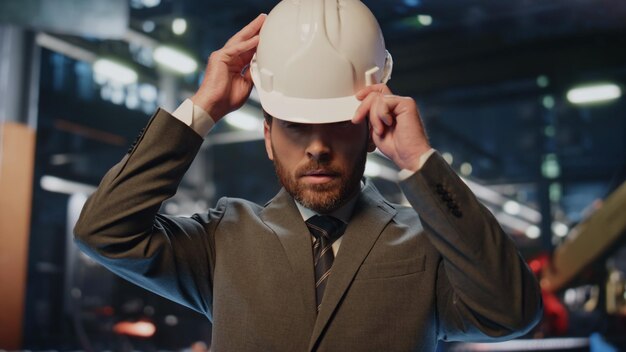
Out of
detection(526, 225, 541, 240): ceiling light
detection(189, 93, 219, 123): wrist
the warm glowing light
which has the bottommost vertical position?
the warm glowing light

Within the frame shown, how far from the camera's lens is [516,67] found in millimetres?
6438

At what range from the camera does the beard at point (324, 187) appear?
1313 mm

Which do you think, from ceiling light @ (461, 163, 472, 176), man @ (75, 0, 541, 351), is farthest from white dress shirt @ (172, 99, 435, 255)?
ceiling light @ (461, 163, 472, 176)

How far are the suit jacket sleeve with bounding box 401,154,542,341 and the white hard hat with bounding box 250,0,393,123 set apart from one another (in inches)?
9.9

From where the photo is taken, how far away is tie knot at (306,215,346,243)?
1.39 m

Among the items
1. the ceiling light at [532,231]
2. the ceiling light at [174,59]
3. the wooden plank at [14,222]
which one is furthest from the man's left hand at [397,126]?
the ceiling light at [532,231]

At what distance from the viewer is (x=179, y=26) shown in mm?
6492

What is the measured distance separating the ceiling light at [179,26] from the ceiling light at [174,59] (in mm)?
197

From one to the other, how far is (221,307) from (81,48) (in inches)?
243

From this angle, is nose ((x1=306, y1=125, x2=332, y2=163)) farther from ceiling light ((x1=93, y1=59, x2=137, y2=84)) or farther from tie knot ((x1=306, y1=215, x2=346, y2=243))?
ceiling light ((x1=93, y1=59, x2=137, y2=84))

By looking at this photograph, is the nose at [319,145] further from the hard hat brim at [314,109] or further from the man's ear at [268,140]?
the man's ear at [268,140]

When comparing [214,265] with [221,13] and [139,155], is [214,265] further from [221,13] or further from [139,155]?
[221,13]

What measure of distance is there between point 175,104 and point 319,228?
21.6 feet

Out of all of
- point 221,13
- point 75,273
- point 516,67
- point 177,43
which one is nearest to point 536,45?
point 516,67
